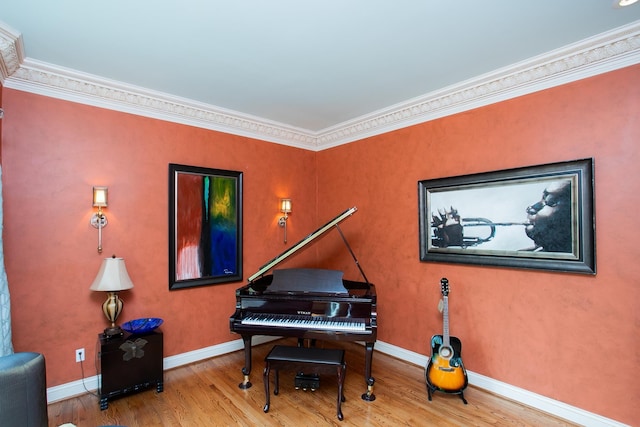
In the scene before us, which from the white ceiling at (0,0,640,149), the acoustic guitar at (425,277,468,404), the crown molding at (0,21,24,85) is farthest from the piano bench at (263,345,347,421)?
the crown molding at (0,21,24,85)

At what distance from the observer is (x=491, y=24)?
2186mm

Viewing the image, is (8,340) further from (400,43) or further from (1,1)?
(400,43)

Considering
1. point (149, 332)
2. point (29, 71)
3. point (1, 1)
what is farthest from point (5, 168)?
point (149, 332)

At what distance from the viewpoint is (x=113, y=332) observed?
2824 millimetres

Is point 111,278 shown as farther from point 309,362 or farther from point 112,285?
point 309,362

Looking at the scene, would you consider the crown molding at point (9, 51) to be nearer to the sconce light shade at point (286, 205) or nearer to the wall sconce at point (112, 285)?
the wall sconce at point (112, 285)

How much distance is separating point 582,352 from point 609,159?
4.84 feet

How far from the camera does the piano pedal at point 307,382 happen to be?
2.92 meters

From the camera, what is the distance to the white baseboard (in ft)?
8.02

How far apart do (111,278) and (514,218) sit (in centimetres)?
355

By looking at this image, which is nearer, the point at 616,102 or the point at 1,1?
the point at 1,1

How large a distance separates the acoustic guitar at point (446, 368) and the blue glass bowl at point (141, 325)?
259 centimetres

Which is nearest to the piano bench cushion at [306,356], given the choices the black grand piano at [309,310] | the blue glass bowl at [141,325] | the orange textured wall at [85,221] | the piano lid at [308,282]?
the black grand piano at [309,310]

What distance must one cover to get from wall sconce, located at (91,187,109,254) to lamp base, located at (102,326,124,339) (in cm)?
71
